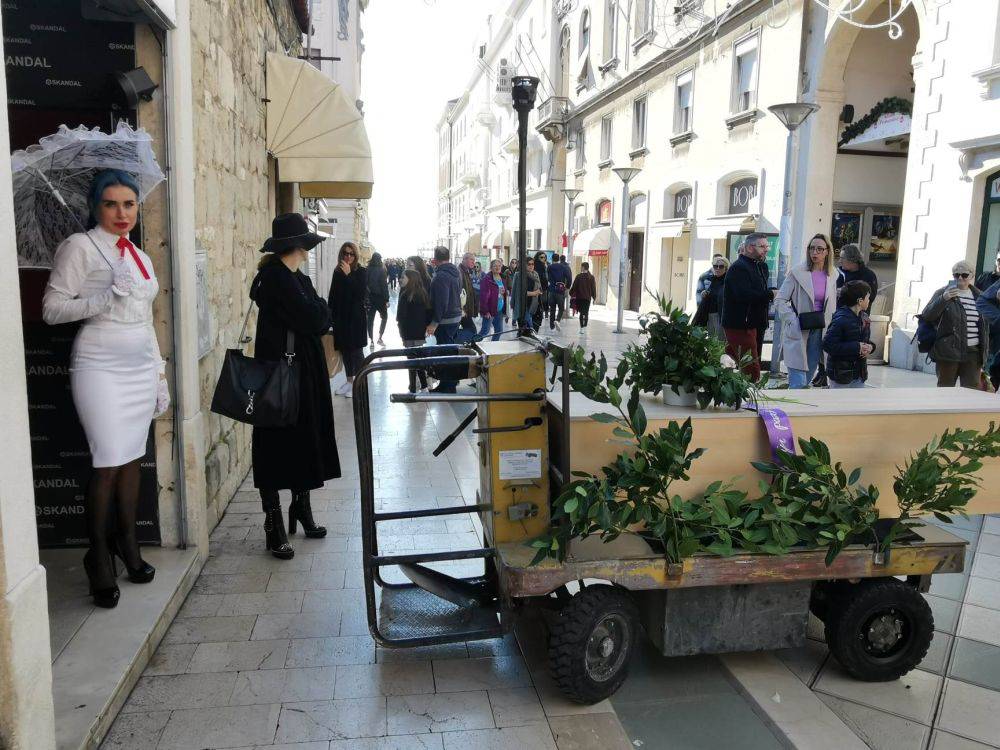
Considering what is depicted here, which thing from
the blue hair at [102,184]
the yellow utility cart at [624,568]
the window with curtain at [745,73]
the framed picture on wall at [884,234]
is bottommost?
the yellow utility cart at [624,568]

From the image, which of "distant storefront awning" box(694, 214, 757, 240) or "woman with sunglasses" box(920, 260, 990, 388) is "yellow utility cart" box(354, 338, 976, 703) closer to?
"woman with sunglasses" box(920, 260, 990, 388)

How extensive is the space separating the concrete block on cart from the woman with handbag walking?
2.08 metres

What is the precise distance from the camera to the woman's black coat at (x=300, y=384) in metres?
4.05

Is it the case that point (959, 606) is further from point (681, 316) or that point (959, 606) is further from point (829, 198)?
point (829, 198)

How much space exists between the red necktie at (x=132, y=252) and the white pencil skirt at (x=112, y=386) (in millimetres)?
224

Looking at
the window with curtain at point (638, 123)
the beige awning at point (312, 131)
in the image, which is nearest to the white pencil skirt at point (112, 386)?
the beige awning at point (312, 131)

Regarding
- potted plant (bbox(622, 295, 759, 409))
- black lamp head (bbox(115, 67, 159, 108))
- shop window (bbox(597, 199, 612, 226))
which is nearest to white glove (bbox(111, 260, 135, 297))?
black lamp head (bbox(115, 67, 159, 108))

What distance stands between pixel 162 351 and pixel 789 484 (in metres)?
2.95

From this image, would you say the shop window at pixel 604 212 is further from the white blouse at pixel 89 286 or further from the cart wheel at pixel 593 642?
the cart wheel at pixel 593 642

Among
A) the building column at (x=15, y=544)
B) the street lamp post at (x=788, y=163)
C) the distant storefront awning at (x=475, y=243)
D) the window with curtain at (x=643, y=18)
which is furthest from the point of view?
the distant storefront awning at (x=475, y=243)

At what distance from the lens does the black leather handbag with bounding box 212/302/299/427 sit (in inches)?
152

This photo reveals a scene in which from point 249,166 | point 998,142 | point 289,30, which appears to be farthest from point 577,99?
point 249,166

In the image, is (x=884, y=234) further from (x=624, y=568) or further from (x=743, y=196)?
(x=624, y=568)

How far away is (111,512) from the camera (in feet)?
11.8
